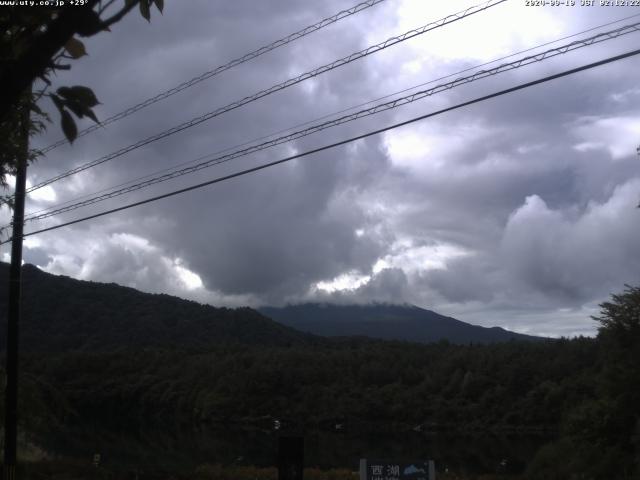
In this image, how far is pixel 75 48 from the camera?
412 centimetres

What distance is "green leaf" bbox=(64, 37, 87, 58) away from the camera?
4095 mm

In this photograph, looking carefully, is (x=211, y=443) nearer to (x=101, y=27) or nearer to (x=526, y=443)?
(x=526, y=443)

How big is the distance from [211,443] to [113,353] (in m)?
38.4

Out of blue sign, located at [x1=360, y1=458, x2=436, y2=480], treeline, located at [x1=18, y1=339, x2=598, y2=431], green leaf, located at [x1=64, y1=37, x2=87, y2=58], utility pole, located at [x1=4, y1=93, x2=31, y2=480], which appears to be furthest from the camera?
treeline, located at [x1=18, y1=339, x2=598, y2=431]

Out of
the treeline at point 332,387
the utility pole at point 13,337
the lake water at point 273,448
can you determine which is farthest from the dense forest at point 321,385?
the utility pole at point 13,337

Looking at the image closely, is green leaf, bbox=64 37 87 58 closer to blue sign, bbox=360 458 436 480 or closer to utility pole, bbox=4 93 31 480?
blue sign, bbox=360 458 436 480

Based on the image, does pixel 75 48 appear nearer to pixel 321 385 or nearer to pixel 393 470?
pixel 393 470

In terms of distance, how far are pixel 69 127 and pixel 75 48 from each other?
61 cm

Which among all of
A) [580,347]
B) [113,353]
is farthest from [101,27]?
[113,353]

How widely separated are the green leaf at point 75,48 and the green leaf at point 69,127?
49 centimetres

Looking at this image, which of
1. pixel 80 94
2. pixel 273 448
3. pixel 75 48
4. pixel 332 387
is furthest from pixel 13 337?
pixel 332 387

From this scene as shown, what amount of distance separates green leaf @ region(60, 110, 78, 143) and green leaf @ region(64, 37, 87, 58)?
49cm

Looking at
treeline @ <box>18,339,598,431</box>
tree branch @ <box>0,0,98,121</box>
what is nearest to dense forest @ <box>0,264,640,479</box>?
treeline @ <box>18,339,598,431</box>

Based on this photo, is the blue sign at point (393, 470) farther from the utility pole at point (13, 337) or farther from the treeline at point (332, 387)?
the treeline at point (332, 387)
